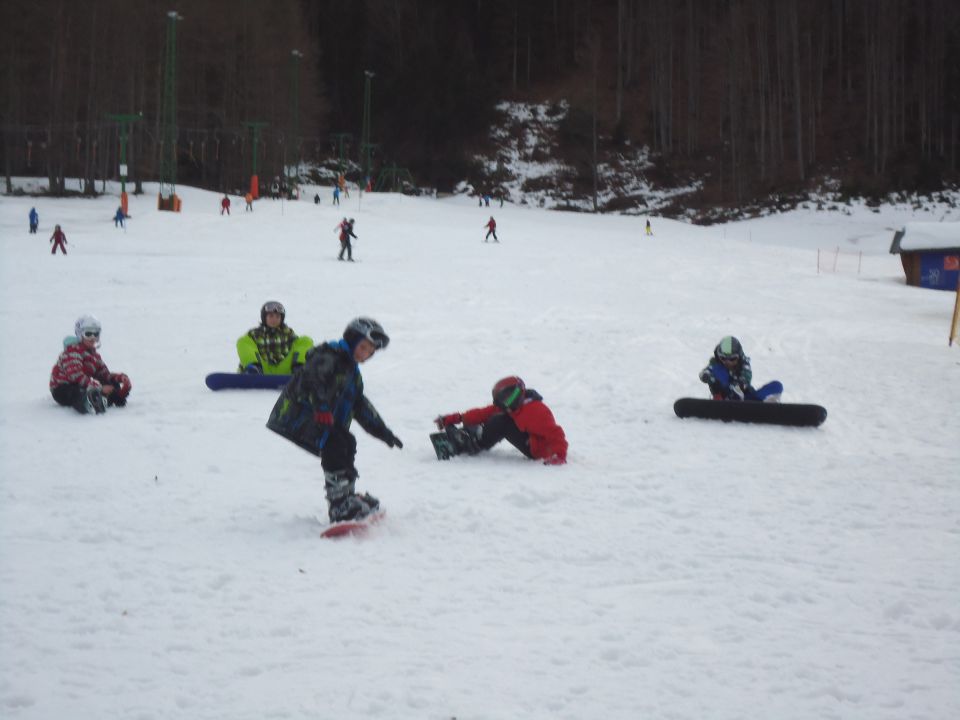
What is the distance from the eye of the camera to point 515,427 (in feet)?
24.7

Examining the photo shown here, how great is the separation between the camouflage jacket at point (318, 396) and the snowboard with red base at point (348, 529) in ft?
1.49

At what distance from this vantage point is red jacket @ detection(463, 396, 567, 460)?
745 centimetres

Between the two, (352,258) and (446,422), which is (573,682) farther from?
(352,258)

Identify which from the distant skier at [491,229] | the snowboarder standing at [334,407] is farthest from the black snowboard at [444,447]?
the distant skier at [491,229]

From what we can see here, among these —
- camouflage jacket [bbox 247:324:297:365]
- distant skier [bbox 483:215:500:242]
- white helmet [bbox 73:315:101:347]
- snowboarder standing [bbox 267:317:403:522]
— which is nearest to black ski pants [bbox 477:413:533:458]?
snowboarder standing [bbox 267:317:403:522]

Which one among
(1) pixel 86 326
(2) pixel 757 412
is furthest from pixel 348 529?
(2) pixel 757 412

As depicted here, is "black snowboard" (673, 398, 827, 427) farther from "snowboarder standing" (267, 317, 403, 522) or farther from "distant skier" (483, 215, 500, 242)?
"distant skier" (483, 215, 500, 242)

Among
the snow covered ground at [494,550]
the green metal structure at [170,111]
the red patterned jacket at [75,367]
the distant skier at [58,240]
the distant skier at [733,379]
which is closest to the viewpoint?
the snow covered ground at [494,550]

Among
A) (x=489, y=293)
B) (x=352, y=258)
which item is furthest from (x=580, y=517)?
(x=352, y=258)

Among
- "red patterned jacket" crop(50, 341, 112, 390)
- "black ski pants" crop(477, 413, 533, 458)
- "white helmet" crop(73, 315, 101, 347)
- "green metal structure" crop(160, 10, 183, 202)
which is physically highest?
"green metal structure" crop(160, 10, 183, 202)

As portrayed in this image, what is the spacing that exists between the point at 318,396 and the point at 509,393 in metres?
2.39

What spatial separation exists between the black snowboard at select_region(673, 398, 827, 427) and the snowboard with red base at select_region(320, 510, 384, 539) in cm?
502

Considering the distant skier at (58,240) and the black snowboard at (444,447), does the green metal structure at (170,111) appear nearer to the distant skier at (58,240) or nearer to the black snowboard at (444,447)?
the distant skier at (58,240)

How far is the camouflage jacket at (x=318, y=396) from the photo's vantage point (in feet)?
17.2
